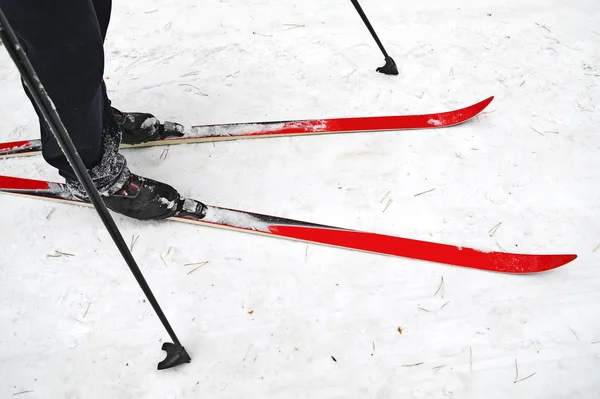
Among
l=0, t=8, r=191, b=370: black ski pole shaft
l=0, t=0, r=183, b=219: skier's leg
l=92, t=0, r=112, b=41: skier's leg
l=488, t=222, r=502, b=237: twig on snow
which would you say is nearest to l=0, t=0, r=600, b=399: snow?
l=488, t=222, r=502, b=237: twig on snow

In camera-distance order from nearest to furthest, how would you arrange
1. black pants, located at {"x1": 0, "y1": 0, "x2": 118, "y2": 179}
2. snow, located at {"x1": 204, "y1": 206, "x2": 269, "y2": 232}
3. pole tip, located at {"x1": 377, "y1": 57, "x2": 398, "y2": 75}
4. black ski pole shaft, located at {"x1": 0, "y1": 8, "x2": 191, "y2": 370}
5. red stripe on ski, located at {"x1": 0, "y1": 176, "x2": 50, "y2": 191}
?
black ski pole shaft, located at {"x1": 0, "y1": 8, "x2": 191, "y2": 370} < black pants, located at {"x1": 0, "y1": 0, "x2": 118, "y2": 179} < snow, located at {"x1": 204, "y1": 206, "x2": 269, "y2": 232} < red stripe on ski, located at {"x1": 0, "y1": 176, "x2": 50, "y2": 191} < pole tip, located at {"x1": 377, "y1": 57, "x2": 398, "y2": 75}

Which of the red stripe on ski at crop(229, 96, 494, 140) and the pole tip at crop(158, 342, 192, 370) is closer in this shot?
Answer: the pole tip at crop(158, 342, 192, 370)

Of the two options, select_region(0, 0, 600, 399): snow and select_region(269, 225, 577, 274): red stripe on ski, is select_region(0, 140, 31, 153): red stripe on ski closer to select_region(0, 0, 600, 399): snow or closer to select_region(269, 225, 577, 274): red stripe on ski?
select_region(0, 0, 600, 399): snow

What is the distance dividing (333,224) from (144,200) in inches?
31.1

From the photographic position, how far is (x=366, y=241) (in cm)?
188

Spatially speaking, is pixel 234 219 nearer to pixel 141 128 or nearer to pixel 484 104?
pixel 141 128

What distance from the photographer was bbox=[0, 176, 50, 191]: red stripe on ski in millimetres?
2070

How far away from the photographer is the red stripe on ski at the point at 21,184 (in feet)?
6.79

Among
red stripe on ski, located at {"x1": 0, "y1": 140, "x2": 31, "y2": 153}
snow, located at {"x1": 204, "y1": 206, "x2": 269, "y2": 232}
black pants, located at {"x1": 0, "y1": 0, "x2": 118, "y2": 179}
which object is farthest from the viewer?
red stripe on ski, located at {"x1": 0, "y1": 140, "x2": 31, "y2": 153}

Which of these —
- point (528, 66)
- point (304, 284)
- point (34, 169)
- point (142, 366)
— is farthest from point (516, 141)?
point (34, 169)

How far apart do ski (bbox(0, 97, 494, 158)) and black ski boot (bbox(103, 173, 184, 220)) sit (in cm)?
44

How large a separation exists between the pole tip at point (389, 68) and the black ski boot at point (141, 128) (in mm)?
1191

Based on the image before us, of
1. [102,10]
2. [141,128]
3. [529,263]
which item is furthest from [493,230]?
[102,10]

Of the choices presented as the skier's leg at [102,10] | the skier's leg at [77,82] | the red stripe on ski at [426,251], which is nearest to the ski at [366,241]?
the red stripe on ski at [426,251]
